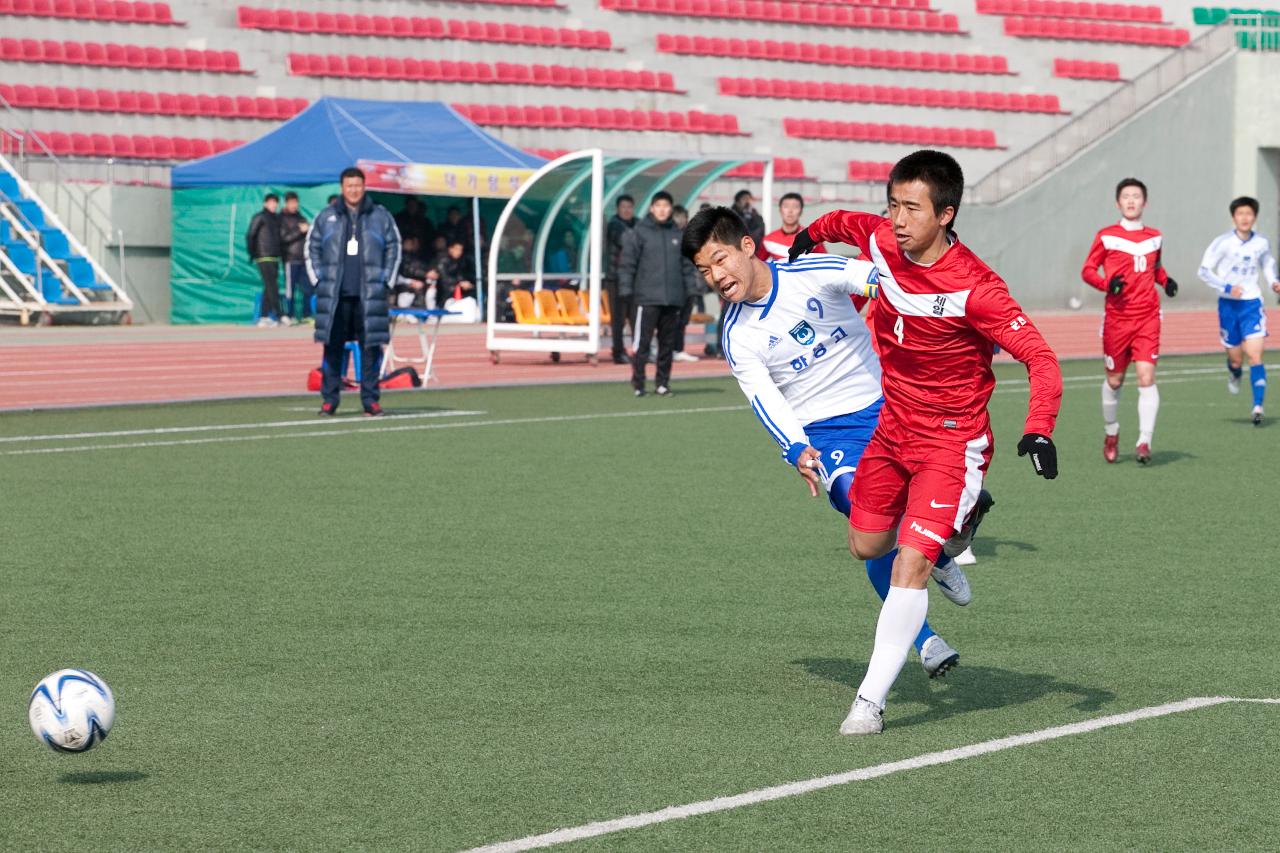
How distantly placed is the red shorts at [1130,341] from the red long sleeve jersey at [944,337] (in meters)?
8.21

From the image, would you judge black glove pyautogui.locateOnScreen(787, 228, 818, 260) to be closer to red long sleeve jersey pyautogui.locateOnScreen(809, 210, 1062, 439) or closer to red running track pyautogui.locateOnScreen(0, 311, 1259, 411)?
red long sleeve jersey pyautogui.locateOnScreen(809, 210, 1062, 439)

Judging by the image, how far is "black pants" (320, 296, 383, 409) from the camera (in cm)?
1681

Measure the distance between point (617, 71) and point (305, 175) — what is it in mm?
10310

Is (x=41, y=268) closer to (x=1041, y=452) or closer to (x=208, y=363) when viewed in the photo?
(x=208, y=363)

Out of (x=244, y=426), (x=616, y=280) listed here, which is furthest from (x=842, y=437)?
(x=616, y=280)

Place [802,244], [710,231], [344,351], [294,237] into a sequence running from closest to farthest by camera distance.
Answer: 1. [710,231]
2. [802,244]
3. [344,351]
4. [294,237]

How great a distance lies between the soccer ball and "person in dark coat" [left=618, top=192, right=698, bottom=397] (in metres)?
14.3

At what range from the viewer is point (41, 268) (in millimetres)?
31156

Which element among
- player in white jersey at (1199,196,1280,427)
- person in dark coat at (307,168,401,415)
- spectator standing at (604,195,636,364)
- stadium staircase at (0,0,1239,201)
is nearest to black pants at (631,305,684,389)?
spectator standing at (604,195,636,364)

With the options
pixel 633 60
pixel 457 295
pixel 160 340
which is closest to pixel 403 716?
pixel 160 340

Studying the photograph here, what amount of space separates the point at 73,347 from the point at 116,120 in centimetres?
927

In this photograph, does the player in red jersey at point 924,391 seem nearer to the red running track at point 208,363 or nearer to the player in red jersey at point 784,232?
the player in red jersey at point 784,232

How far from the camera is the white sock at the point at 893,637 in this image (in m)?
6.05

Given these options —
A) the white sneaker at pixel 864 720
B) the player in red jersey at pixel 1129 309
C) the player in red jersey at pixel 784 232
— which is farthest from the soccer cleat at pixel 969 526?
the player in red jersey at pixel 784 232
